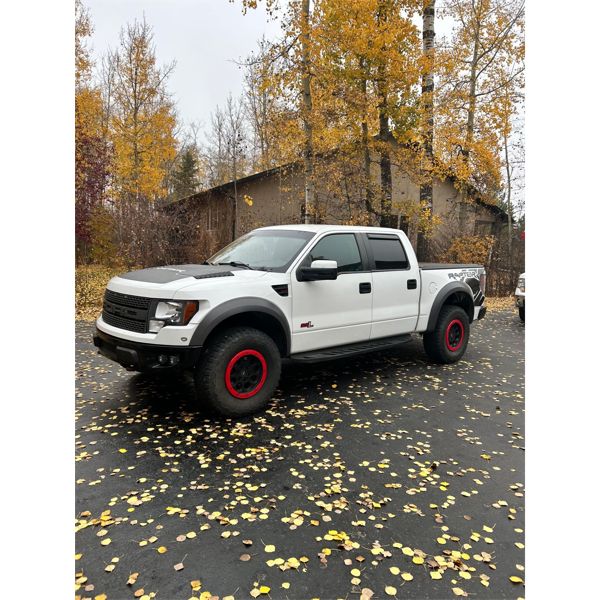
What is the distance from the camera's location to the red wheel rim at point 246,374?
174 inches

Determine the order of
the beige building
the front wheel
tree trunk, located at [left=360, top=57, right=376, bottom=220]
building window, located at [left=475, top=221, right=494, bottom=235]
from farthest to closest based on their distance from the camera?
building window, located at [left=475, top=221, right=494, bottom=235], the beige building, tree trunk, located at [left=360, top=57, right=376, bottom=220], the front wheel

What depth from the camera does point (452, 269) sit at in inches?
265

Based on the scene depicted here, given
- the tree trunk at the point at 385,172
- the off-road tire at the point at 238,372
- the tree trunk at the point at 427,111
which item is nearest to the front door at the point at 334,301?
the off-road tire at the point at 238,372

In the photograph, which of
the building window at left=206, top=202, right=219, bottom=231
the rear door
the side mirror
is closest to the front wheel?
the rear door

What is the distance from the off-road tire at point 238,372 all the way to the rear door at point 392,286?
5.55ft

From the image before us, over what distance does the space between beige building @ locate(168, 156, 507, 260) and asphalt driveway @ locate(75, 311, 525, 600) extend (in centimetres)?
914

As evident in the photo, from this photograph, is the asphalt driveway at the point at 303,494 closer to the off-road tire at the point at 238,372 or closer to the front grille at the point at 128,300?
the off-road tire at the point at 238,372

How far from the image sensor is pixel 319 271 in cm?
473

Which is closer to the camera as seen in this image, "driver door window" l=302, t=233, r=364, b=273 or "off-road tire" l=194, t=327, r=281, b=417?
"off-road tire" l=194, t=327, r=281, b=417

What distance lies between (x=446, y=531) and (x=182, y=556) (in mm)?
1642

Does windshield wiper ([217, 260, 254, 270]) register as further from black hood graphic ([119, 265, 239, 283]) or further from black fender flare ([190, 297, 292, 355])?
black fender flare ([190, 297, 292, 355])

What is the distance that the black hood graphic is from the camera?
450 centimetres

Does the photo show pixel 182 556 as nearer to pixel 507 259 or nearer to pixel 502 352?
pixel 502 352

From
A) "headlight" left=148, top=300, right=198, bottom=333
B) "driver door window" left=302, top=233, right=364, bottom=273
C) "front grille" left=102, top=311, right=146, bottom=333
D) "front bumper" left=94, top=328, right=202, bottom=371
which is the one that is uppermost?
"driver door window" left=302, top=233, right=364, bottom=273
